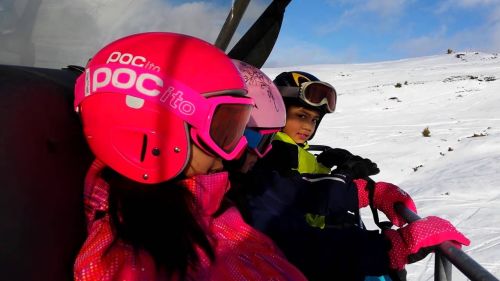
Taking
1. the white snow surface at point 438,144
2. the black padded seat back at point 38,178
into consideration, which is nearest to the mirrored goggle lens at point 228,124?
the black padded seat back at point 38,178

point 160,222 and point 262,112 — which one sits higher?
point 262,112

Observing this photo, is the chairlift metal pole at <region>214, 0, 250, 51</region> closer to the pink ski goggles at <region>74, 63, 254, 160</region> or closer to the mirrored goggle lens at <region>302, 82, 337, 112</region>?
the mirrored goggle lens at <region>302, 82, 337, 112</region>

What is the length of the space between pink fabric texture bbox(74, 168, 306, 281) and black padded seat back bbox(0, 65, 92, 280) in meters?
0.06

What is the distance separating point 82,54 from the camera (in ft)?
5.76

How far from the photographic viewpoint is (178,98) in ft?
4.45

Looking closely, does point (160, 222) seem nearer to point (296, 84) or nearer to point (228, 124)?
point (228, 124)

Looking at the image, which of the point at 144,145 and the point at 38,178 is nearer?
the point at 38,178

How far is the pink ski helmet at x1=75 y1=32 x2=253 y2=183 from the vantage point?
4.30 feet

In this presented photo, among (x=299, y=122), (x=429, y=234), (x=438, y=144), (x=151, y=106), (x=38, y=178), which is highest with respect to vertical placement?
(x=438, y=144)

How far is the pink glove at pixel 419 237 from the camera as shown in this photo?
4.92 feet

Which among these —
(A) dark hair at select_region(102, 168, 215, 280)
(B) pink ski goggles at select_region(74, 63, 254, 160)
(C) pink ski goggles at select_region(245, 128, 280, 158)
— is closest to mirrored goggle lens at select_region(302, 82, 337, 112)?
(C) pink ski goggles at select_region(245, 128, 280, 158)

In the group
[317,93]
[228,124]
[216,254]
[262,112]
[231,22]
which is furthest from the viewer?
[317,93]

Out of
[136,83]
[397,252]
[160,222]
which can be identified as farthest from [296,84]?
A: [160,222]

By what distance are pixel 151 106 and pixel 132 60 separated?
0.51ft
